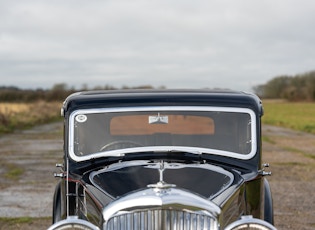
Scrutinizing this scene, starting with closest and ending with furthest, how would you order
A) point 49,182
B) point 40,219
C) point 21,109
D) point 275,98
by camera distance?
point 40,219 → point 49,182 → point 21,109 → point 275,98

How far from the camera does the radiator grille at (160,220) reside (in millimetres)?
4012

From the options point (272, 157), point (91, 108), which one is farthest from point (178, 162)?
point (272, 157)

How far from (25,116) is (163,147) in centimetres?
3620

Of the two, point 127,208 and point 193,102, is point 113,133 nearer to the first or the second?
point 193,102

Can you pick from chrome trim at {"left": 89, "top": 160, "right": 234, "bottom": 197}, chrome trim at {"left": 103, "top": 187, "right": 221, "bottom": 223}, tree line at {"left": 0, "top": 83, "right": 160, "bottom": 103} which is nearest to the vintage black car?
chrome trim at {"left": 89, "top": 160, "right": 234, "bottom": 197}

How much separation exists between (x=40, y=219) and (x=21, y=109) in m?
38.4

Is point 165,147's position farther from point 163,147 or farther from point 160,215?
point 160,215

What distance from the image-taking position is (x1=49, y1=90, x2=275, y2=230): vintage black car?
4.91 metres

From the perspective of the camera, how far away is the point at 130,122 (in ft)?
18.6

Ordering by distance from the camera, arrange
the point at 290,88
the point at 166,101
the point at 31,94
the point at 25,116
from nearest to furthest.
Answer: the point at 166,101 → the point at 25,116 → the point at 31,94 → the point at 290,88

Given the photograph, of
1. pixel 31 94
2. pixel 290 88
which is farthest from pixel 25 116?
pixel 290 88

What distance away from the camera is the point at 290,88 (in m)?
90.3

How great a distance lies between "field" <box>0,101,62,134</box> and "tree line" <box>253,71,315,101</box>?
133 ft

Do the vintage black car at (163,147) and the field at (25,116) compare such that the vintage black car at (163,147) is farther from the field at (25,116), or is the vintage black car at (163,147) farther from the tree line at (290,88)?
the tree line at (290,88)
